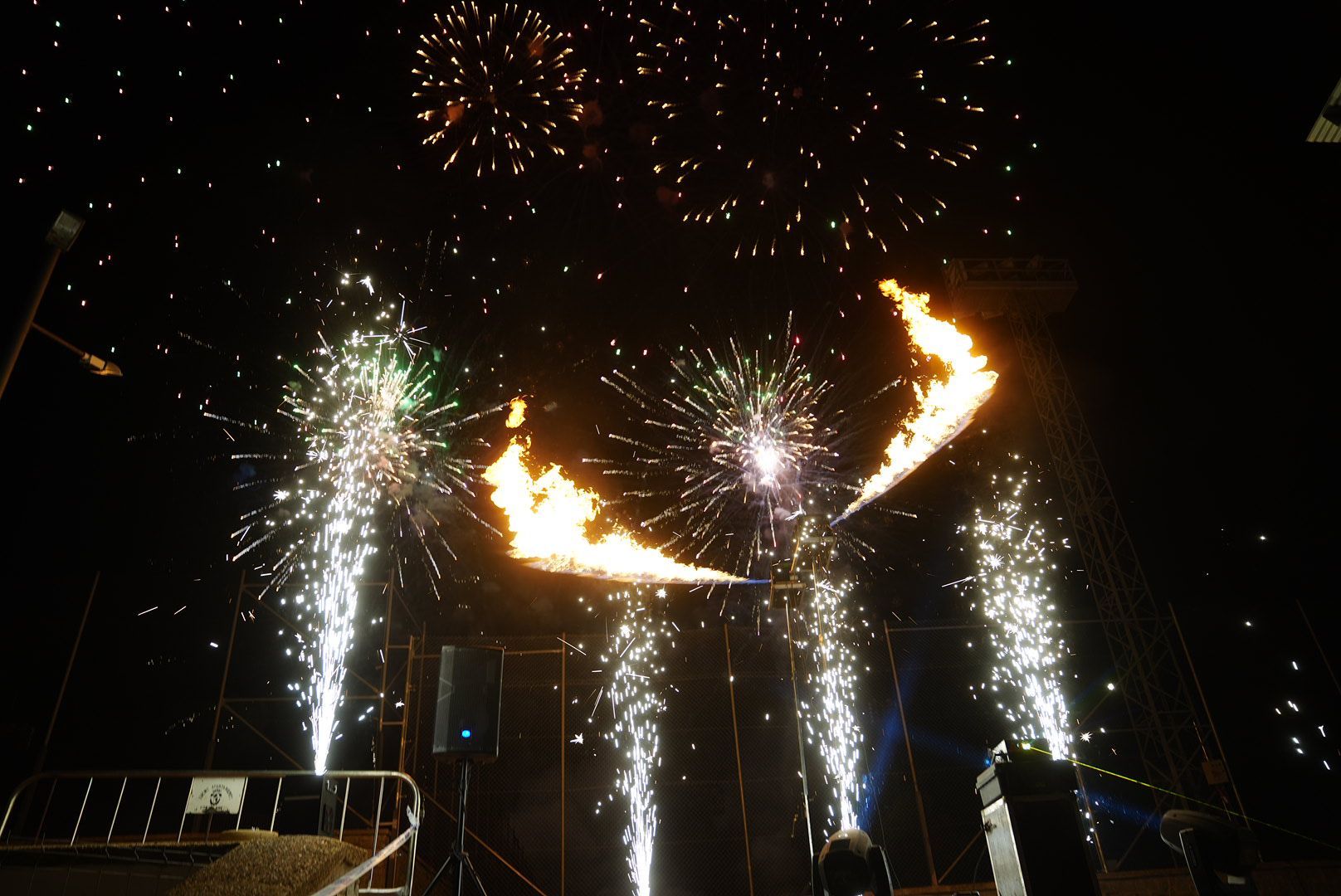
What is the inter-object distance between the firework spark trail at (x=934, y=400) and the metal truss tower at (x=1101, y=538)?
762 millimetres

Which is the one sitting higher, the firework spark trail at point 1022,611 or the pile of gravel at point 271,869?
the firework spark trail at point 1022,611

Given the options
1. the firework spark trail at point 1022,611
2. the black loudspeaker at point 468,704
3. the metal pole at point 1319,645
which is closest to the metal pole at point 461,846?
the black loudspeaker at point 468,704

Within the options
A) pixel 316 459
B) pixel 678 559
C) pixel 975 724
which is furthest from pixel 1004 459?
pixel 316 459

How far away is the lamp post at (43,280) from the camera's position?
4508 mm

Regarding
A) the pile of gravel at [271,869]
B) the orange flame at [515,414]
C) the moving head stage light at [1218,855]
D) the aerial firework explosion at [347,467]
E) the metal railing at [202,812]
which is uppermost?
the orange flame at [515,414]

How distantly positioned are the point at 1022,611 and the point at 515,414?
7.72 m

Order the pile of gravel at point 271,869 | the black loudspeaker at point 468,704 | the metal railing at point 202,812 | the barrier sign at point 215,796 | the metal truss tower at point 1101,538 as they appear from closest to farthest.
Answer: the pile of gravel at point 271,869 → the black loudspeaker at point 468,704 → the barrier sign at point 215,796 → the metal railing at point 202,812 → the metal truss tower at point 1101,538

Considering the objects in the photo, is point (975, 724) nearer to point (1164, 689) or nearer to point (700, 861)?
point (1164, 689)

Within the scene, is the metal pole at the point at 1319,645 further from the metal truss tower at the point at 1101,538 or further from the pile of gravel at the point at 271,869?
the pile of gravel at the point at 271,869

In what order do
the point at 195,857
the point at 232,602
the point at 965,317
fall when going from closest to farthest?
1. the point at 195,857
2. the point at 232,602
3. the point at 965,317

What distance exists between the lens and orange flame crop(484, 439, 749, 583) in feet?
36.7

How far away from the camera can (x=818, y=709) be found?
347 inches

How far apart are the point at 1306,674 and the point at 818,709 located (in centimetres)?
661

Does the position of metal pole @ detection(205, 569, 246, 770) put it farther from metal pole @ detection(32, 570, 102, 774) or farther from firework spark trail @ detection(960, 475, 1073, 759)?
firework spark trail @ detection(960, 475, 1073, 759)
